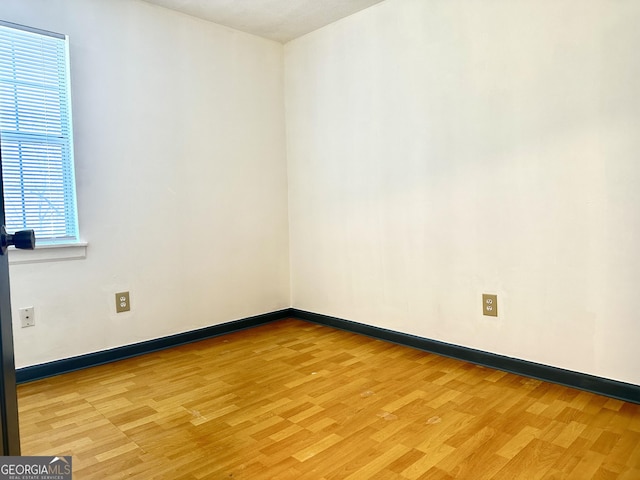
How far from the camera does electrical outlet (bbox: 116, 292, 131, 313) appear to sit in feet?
9.68

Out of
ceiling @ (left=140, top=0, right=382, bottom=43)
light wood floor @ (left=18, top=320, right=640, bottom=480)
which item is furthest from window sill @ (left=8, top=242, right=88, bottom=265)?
ceiling @ (left=140, top=0, right=382, bottom=43)

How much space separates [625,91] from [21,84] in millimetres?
3105

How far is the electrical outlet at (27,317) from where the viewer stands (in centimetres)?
258

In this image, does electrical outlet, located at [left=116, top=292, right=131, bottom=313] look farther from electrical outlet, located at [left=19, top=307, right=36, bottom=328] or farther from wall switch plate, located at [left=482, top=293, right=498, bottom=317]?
wall switch plate, located at [left=482, top=293, right=498, bottom=317]

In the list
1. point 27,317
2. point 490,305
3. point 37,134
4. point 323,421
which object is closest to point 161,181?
point 37,134

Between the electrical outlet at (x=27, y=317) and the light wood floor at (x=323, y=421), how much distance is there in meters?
0.34

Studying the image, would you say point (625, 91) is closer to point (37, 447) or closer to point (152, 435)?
point (152, 435)

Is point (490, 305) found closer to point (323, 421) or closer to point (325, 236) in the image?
point (323, 421)

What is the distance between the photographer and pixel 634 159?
2.12 m

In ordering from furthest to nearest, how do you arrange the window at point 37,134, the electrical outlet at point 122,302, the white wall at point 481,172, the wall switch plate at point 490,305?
the electrical outlet at point 122,302 → the wall switch plate at point 490,305 → the window at point 37,134 → the white wall at point 481,172

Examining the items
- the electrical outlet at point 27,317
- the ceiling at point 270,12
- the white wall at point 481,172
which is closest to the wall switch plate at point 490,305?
the white wall at point 481,172

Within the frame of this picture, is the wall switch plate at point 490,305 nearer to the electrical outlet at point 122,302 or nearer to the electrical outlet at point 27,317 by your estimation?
the electrical outlet at point 122,302

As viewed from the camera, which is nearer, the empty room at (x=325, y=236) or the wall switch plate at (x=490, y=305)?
the empty room at (x=325, y=236)

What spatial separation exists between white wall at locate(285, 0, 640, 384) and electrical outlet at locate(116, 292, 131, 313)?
4.76 ft
